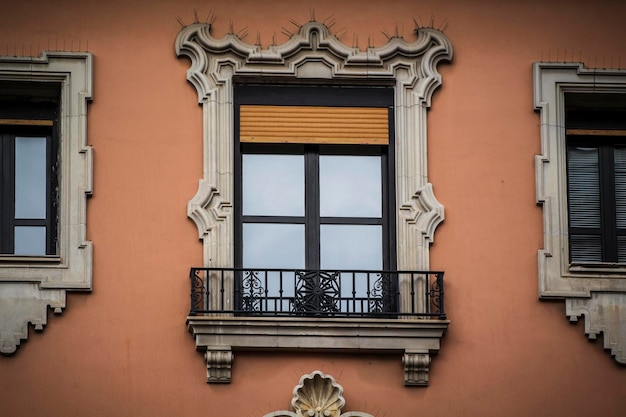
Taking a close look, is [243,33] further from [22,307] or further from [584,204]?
[584,204]

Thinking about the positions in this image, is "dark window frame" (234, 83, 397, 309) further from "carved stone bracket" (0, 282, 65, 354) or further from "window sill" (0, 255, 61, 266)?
"carved stone bracket" (0, 282, 65, 354)

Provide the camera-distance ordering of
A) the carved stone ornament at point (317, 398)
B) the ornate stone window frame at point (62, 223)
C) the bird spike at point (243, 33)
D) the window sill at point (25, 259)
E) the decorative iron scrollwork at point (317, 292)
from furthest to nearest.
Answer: the bird spike at point (243, 33) < the decorative iron scrollwork at point (317, 292) < the window sill at point (25, 259) < the ornate stone window frame at point (62, 223) < the carved stone ornament at point (317, 398)

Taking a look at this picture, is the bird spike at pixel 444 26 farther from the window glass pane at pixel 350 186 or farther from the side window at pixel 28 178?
the side window at pixel 28 178

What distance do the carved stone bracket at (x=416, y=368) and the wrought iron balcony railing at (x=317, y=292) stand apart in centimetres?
40

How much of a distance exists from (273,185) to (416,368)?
2353 mm

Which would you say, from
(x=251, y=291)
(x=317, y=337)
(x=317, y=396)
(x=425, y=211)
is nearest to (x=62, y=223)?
(x=251, y=291)

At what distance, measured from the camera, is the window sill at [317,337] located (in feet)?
54.7

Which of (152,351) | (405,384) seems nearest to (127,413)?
(152,351)

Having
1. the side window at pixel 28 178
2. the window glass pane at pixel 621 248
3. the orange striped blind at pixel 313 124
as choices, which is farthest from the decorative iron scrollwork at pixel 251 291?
the window glass pane at pixel 621 248

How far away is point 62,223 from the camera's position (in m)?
17.1

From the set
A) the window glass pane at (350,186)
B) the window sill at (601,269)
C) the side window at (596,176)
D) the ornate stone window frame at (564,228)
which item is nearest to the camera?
the ornate stone window frame at (564,228)

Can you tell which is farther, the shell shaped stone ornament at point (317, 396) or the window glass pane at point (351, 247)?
the window glass pane at point (351, 247)

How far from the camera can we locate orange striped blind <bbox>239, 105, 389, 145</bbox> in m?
17.5

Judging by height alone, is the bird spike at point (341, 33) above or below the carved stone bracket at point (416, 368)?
above
